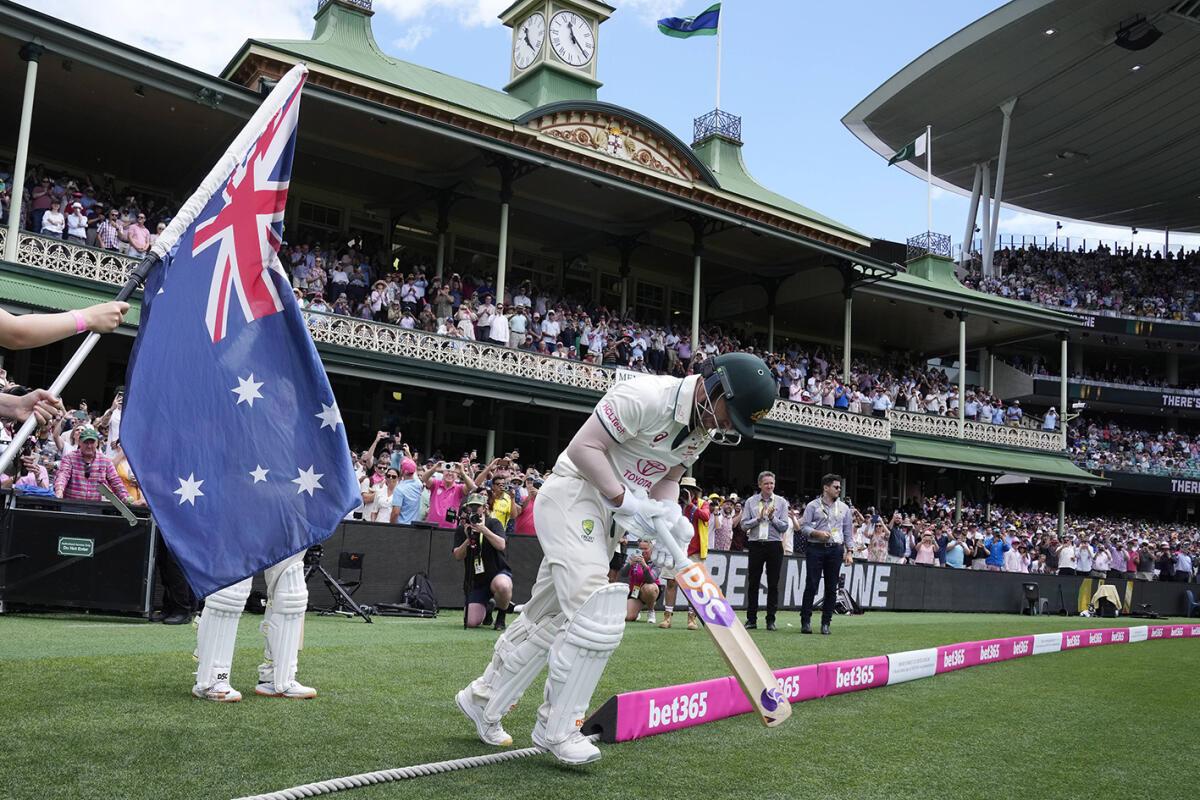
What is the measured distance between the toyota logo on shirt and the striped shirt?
8.44m

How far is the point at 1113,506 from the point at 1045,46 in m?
22.5

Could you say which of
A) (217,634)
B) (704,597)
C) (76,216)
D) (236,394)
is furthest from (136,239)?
(704,597)

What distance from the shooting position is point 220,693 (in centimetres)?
609

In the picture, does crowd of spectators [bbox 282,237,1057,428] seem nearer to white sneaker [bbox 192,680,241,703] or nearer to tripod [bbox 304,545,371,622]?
tripod [bbox 304,545,371,622]

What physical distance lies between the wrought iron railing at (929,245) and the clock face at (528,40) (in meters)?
18.9

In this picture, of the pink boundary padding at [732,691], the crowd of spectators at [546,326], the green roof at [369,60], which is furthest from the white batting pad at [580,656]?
the green roof at [369,60]

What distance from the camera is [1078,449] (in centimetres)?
4672

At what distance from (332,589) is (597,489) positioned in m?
8.34

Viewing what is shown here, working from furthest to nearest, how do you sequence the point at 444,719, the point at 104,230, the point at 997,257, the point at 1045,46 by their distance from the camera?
the point at 997,257 < the point at 1045,46 < the point at 104,230 < the point at 444,719

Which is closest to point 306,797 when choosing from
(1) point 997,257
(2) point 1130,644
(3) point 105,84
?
(2) point 1130,644

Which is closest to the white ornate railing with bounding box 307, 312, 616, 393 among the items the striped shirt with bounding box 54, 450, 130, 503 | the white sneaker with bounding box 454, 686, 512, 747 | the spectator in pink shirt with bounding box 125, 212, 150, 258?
the spectator in pink shirt with bounding box 125, 212, 150, 258

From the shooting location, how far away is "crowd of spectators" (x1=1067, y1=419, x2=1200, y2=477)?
47.2 metres

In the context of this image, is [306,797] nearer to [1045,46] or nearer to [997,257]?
[1045,46]

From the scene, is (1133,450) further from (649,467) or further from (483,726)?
(483,726)
